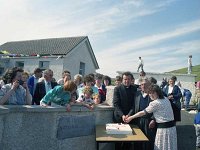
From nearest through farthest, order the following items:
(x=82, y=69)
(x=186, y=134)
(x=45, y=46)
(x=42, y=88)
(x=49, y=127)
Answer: (x=49, y=127)
(x=42, y=88)
(x=186, y=134)
(x=82, y=69)
(x=45, y=46)

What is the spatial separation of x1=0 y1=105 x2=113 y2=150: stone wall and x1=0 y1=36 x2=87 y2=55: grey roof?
2175cm

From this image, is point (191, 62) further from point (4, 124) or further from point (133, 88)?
point (4, 124)

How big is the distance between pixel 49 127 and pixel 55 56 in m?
22.8

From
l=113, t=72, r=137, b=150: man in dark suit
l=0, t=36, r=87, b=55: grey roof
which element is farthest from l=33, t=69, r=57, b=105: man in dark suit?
l=0, t=36, r=87, b=55: grey roof

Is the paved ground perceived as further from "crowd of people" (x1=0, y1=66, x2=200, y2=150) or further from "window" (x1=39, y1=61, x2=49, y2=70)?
"window" (x1=39, y1=61, x2=49, y2=70)

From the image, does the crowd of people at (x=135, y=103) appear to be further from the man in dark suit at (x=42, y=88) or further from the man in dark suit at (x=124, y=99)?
the man in dark suit at (x=42, y=88)

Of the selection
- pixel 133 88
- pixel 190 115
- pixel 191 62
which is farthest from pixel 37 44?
pixel 133 88

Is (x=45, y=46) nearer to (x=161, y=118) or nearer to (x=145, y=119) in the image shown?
(x=145, y=119)

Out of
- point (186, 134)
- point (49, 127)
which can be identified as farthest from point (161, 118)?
point (186, 134)

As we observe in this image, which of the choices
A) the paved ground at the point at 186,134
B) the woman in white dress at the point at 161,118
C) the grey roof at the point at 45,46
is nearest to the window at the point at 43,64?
the grey roof at the point at 45,46

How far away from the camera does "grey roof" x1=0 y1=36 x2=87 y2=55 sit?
28344mm

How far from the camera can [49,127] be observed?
468 cm

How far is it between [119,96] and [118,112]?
0.34m

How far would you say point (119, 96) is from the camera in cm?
601
